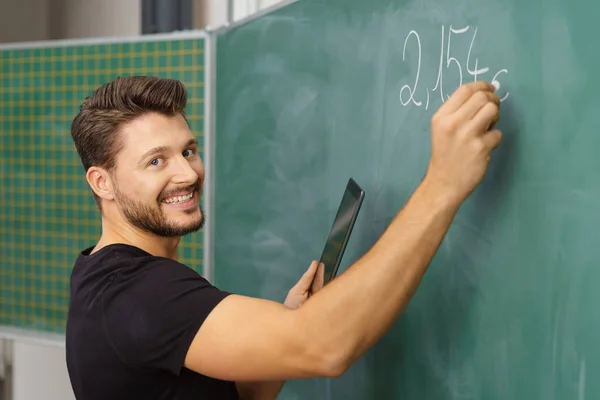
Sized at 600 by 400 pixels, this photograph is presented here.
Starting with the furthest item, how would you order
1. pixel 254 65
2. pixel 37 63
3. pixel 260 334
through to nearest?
pixel 37 63
pixel 254 65
pixel 260 334

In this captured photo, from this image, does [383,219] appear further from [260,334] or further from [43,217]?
[43,217]

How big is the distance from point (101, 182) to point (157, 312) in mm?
345

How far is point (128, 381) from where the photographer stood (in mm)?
1184

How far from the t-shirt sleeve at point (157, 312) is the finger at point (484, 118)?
15.9 inches

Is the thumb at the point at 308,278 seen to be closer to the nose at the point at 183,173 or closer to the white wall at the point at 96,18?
the nose at the point at 183,173

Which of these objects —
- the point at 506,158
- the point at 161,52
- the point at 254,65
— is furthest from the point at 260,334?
the point at 161,52

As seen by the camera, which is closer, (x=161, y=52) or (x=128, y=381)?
(x=128, y=381)

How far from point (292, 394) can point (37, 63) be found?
1374 mm

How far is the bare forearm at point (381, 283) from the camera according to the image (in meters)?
0.98

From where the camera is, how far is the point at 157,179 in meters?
1.25

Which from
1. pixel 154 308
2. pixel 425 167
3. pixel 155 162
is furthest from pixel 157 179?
pixel 425 167

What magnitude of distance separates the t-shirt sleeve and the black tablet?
19 cm

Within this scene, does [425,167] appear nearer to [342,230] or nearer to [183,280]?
[342,230]

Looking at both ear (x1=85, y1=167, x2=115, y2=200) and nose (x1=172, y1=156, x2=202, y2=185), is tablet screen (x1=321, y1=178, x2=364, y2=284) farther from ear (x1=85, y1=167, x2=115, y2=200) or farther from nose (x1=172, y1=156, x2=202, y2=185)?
ear (x1=85, y1=167, x2=115, y2=200)
